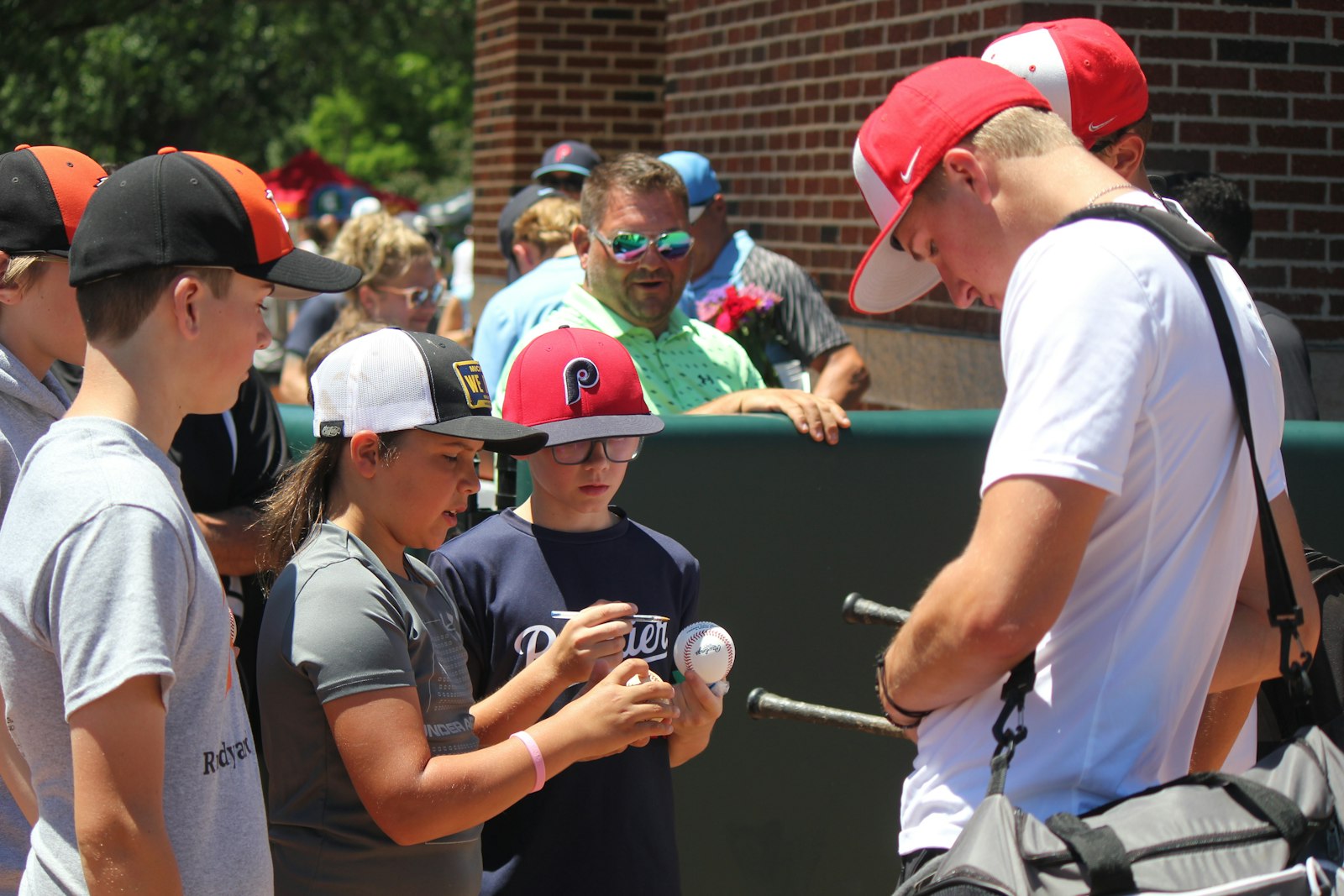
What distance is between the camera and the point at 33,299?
2428 mm

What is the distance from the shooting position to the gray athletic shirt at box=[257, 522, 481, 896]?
2156 millimetres

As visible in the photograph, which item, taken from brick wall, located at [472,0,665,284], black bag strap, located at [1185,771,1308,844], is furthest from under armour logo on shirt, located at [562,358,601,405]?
brick wall, located at [472,0,665,284]

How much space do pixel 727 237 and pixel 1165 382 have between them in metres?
4.41

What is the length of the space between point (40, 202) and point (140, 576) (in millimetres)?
1017

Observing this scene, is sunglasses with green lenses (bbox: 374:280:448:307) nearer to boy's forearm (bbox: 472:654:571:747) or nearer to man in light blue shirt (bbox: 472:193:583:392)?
man in light blue shirt (bbox: 472:193:583:392)

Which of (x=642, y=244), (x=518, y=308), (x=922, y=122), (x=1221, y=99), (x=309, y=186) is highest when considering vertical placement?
(x=309, y=186)

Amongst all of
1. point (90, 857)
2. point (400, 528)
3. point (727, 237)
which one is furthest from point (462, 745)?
point (727, 237)

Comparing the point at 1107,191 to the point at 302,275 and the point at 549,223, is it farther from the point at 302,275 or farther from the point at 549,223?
the point at 549,223

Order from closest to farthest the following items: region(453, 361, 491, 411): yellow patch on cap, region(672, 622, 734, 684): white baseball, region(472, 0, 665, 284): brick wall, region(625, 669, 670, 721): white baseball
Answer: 1. region(625, 669, 670, 721): white baseball
2. region(453, 361, 491, 411): yellow patch on cap
3. region(672, 622, 734, 684): white baseball
4. region(472, 0, 665, 284): brick wall

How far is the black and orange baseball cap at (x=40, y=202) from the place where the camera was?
239 cm

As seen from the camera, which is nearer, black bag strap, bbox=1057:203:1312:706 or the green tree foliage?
black bag strap, bbox=1057:203:1312:706

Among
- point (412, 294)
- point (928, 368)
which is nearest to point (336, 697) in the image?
point (928, 368)

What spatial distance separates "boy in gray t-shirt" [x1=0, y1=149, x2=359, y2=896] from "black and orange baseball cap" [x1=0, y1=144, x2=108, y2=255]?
1.70ft

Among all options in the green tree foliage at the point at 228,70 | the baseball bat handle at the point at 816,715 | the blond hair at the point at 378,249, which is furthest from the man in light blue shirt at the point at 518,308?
the green tree foliage at the point at 228,70
